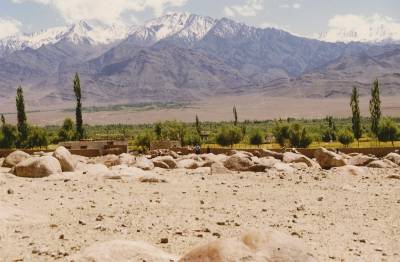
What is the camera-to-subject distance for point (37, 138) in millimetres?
102562

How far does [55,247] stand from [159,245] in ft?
9.03

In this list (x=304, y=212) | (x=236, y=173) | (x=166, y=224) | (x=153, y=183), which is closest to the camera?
(x=166, y=224)

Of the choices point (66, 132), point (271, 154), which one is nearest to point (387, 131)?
point (271, 154)

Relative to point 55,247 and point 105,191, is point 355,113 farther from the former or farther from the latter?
point 55,247

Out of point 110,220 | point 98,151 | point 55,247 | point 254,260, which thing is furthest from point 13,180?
point 98,151

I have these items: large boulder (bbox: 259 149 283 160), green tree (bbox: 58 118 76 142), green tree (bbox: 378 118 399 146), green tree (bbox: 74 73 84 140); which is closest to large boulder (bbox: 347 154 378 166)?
large boulder (bbox: 259 149 283 160)

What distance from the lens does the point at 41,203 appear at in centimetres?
2133

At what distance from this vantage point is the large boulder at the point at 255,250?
1091 cm

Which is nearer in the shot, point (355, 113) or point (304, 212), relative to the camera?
point (304, 212)

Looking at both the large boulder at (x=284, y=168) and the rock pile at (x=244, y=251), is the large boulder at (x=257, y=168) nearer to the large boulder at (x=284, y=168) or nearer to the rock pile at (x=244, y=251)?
the large boulder at (x=284, y=168)

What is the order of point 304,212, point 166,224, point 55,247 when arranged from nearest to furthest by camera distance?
point 55,247 < point 166,224 < point 304,212

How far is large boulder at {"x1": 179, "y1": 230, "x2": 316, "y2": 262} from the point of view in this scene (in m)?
10.9

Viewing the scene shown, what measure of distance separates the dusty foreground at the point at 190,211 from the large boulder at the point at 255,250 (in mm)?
2362

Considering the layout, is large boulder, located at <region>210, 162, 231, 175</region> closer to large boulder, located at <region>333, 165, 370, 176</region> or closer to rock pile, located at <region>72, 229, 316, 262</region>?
large boulder, located at <region>333, 165, 370, 176</region>
